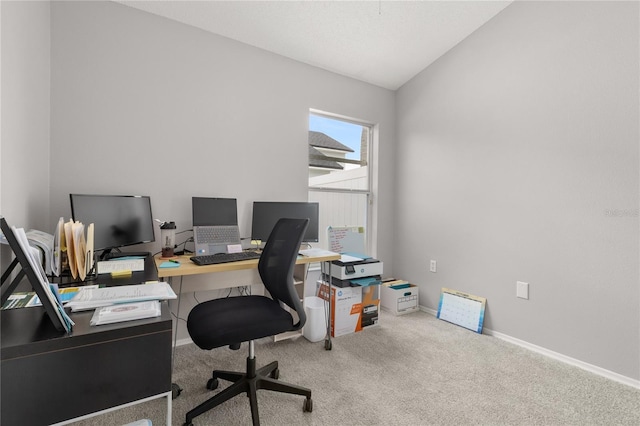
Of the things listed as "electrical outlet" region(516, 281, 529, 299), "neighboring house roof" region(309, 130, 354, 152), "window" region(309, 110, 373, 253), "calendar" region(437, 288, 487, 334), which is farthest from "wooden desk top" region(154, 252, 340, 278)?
"electrical outlet" region(516, 281, 529, 299)

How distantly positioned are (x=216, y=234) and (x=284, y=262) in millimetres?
931

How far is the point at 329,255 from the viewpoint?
2.50 meters

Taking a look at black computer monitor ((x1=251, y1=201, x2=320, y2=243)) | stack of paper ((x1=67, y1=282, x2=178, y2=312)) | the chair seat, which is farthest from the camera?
black computer monitor ((x1=251, y1=201, x2=320, y2=243))

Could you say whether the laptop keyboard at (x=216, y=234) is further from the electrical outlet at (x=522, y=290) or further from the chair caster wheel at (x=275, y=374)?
the electrical outlet at (x=522, y=290)

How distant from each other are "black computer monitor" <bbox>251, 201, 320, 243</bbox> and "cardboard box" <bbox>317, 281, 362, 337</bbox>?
0.53 meters

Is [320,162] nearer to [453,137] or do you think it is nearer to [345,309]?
[453,137]

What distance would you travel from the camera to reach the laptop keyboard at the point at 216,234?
2.27 metres

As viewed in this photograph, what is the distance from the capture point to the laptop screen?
7.72 ft

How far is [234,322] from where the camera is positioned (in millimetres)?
1517

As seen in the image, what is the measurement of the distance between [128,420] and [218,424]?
0.48 metres

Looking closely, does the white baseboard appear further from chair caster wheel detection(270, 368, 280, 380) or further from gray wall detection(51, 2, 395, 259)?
gray wall detection(51, 2, 395, 259)

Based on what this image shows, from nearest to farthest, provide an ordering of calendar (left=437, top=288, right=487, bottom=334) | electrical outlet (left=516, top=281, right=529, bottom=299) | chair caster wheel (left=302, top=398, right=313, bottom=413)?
chair caster wheel (left=302, top=398, right=313, bottom=413), electrical outlet (left=516, top=281, right=529, bottom=299), calendar (left=437, top=288, right=487, bottom=334)

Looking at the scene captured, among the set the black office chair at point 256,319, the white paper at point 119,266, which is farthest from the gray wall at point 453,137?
the black office chair at point 256,319

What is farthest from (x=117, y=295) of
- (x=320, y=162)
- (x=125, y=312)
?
(x=320, y=162)
